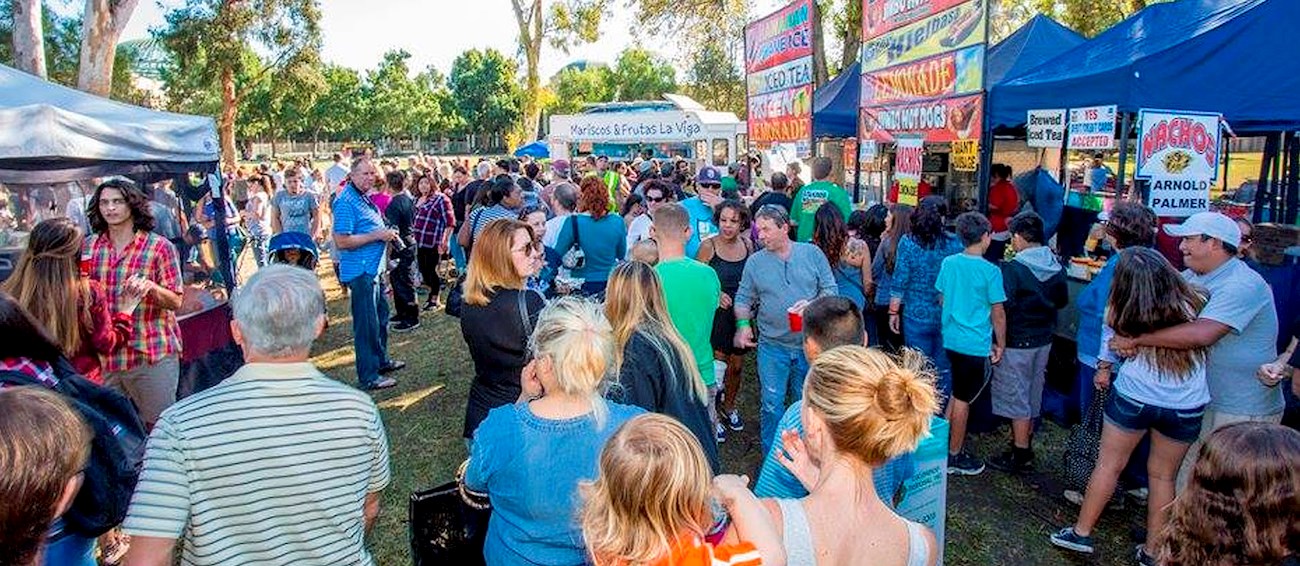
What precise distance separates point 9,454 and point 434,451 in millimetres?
3665

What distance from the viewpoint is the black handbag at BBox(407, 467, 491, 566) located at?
2.33m

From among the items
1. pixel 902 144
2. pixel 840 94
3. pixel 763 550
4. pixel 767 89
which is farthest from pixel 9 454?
pixel 840 94

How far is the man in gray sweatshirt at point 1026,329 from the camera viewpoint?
443 centimetres

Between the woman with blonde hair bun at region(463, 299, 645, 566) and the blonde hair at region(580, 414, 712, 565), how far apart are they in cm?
44

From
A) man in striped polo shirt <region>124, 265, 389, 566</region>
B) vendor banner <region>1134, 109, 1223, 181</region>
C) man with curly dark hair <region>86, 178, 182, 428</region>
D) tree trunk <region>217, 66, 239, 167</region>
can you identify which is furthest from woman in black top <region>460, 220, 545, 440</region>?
tree trunk <region>217, 66, 239, 167</region>

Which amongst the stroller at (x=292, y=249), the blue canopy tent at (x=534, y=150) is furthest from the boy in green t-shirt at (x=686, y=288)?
the blue canopy tent at (x=534, y=150)

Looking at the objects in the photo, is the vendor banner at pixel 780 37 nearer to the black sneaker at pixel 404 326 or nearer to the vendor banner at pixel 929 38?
the vendor banner at pixel 929 38

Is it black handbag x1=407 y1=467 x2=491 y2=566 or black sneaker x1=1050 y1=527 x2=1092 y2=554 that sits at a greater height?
black handbag x1=407 y1=467 x2=491 y2=566

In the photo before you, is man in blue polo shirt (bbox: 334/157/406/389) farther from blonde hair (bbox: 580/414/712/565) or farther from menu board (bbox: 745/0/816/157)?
blonde hair (bbox: 580/414/712/565)

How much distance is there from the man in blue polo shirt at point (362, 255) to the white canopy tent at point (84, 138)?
3.53 feet

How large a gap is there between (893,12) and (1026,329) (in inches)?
159

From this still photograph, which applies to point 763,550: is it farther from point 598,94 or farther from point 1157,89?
point 598,94

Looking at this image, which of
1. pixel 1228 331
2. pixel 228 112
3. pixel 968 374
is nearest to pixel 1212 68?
pixel 968 374

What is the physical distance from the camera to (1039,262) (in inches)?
177
